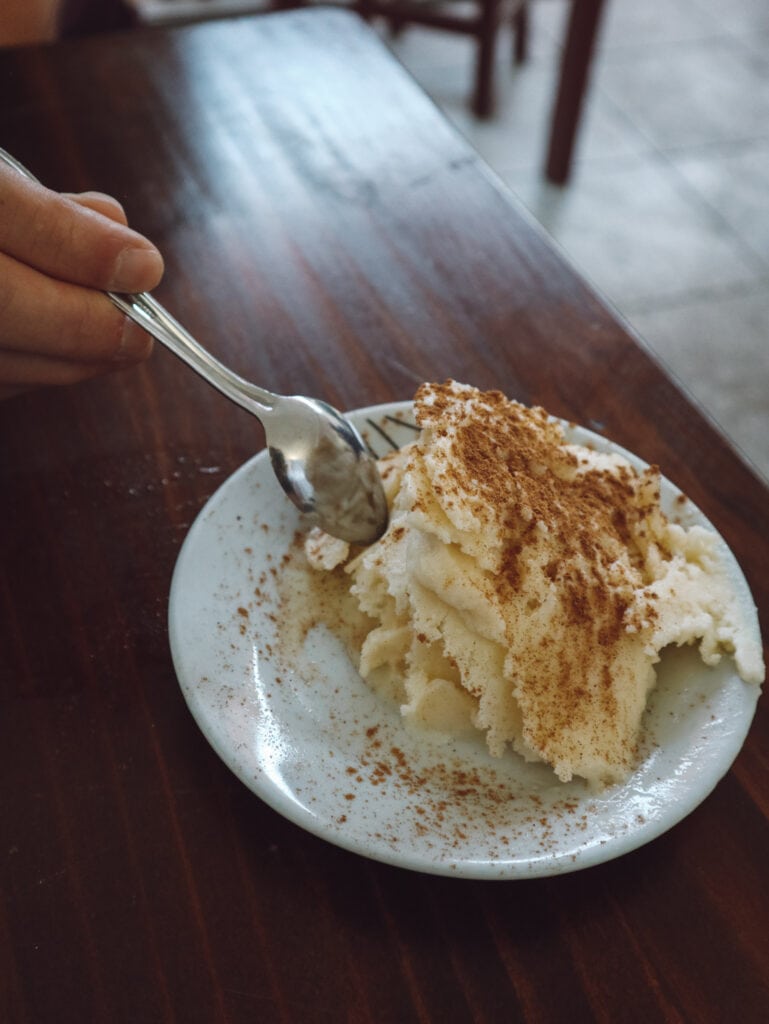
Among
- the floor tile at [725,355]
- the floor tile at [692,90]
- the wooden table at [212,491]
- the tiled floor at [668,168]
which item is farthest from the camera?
the floor tile at [692,90]

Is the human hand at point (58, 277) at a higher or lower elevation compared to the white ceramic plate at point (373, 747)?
higher

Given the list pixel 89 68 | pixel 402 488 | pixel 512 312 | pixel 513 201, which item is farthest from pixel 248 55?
pixel 402 488

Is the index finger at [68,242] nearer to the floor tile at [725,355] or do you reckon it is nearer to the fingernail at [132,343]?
the fingernail at [132,343]

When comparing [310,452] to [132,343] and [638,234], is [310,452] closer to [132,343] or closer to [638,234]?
[132,343]

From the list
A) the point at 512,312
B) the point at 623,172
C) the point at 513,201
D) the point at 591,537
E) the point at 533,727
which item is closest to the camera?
the point at 533,727

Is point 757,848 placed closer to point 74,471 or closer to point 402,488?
point 402,488

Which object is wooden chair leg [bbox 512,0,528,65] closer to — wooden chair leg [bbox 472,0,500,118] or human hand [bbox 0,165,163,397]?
wooden chair leg [bbox 472,0,500,118]

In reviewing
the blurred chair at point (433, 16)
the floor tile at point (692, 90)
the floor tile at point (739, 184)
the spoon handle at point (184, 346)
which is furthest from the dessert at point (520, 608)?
the floor tile at point (692, 90)
